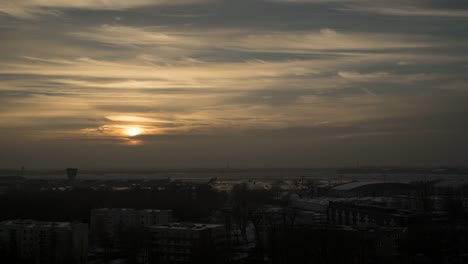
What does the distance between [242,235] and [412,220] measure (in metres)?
3.53

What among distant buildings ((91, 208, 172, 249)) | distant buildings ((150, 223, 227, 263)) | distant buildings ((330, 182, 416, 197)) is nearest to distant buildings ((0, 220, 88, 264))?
distant buildings ((150, 223, 227, 263))

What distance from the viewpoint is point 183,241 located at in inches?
366

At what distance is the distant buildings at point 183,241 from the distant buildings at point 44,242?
4.14 ft

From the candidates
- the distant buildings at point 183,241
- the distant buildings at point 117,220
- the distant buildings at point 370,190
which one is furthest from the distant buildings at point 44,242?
the distant buildings at point 370,190

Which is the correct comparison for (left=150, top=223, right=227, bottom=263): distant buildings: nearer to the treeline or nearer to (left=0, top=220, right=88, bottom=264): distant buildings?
(left=0, top=220, right=88, bottom=264): distant buildings

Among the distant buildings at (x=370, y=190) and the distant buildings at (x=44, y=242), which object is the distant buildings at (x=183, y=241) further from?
the distant buildings at (x=370, y=190)

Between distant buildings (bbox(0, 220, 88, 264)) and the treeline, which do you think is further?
the treeline

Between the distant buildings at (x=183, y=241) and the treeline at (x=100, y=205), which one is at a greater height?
the treeline at (x=100, y=205)

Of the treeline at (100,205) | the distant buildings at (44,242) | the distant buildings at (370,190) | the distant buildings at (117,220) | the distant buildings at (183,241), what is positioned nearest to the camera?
the distant buildings at (183,241)

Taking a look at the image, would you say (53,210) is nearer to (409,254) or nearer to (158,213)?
(158,213)

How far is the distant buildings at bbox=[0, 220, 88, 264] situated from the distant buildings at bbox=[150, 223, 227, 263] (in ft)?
4.14

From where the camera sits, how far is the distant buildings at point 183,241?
29.0 ft

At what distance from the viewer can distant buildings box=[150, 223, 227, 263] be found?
8.84 meters

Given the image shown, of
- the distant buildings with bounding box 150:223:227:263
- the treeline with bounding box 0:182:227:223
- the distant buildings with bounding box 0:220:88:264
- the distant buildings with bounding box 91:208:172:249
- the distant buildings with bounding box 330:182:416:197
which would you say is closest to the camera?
the distant buildings with bounding box 150:223:227:263
